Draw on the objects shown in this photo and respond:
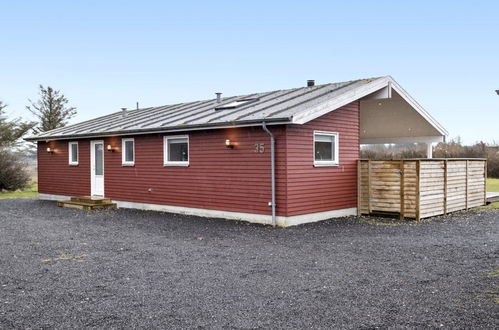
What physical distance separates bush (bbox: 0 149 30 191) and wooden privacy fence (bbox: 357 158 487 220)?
19736 mm

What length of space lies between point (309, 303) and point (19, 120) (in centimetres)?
3023

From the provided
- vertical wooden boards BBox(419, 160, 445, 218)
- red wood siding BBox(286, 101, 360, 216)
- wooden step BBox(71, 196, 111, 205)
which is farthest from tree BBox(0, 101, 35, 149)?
vertical wooden boards BBox(419, 160, 445, 218)

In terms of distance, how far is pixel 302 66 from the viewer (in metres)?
23.6

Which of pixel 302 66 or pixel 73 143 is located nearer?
pixel 73 143

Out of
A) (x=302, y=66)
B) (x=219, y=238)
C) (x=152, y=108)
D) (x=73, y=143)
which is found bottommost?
(x=219, y=238)

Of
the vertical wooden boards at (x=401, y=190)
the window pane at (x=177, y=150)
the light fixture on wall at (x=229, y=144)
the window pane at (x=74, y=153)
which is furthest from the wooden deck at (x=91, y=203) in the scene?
the vertical wooden boards at (x=401, y=190)

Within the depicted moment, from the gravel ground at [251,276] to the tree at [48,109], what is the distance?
3387 cm

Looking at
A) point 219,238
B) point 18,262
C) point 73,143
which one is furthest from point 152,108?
point 18,262

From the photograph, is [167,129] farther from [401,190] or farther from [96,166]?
[401,190]

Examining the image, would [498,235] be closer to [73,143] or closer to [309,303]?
[309,303]

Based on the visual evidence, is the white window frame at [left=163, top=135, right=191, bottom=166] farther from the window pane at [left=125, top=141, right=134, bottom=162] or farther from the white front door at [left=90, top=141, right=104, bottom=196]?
the white front door at [left=90, top=141, right=104, bottom=196]

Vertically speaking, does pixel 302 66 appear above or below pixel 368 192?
above

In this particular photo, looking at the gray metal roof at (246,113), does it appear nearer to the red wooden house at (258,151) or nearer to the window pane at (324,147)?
the red wooden house at (258,151)

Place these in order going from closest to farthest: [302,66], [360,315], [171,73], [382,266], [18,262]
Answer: [360,315], [382,266], [18,262], [302,66], [171,73]
